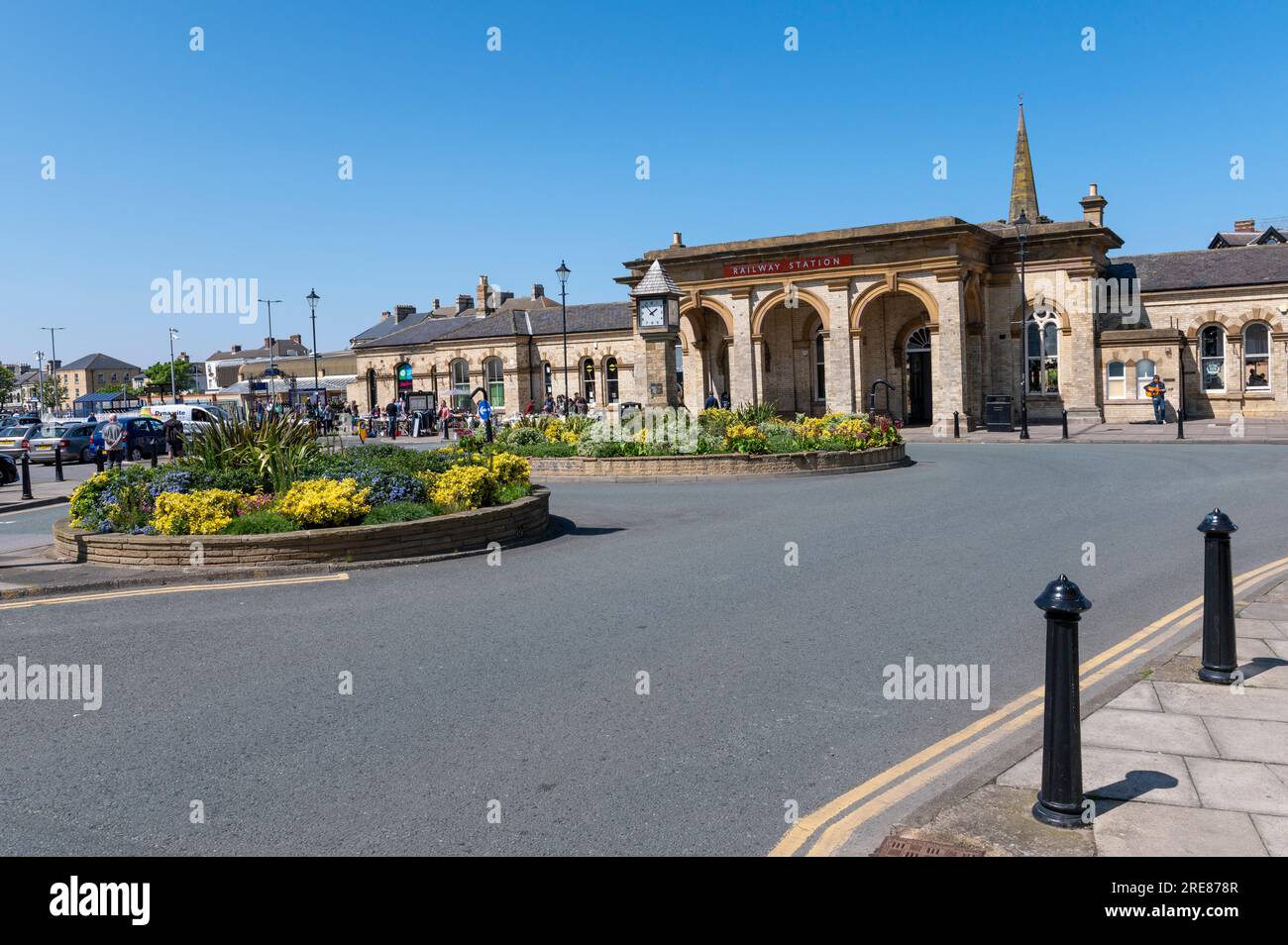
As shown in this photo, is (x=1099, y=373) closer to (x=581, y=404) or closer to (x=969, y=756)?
(x=581, y=404)

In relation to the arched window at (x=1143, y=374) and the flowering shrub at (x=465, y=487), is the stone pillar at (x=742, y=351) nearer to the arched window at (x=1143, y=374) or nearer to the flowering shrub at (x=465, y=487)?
the arched window at (x=1143, y=374)

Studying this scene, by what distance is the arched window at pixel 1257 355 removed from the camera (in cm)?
3691

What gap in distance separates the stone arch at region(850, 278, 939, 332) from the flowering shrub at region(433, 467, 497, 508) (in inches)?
1078

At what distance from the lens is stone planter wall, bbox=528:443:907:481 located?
2050 cm

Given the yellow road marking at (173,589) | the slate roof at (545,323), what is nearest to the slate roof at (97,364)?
the slate roof at (545,323)

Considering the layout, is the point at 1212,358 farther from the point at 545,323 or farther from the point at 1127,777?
the point at 1127,777

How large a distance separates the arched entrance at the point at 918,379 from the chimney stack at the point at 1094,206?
7.68m

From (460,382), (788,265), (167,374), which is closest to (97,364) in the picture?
(167,374)

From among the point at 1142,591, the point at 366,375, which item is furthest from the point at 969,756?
the point at 366,375

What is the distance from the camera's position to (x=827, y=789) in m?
4.68

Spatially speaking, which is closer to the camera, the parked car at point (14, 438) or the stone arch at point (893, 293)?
the parked car at point (14, 438)

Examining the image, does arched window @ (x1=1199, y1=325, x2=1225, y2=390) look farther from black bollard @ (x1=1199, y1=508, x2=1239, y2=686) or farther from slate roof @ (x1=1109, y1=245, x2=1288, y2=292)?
black bollard @ (x1=1199, y1=508, x2=1239, y2=686)

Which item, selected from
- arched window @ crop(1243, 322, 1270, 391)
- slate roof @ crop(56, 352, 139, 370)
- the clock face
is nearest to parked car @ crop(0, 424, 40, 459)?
the clock face

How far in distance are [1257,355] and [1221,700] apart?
37140 mm
